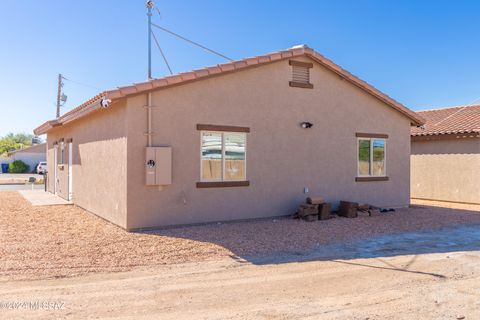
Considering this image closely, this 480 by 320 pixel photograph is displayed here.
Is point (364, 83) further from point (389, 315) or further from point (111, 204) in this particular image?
point (389, 315)

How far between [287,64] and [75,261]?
818 centimetres

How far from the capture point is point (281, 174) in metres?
12.1

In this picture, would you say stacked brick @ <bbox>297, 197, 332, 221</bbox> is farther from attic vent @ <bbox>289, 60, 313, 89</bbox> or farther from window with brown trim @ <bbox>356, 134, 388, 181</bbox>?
attic vent @ <bbox>289, 60, 313, 89</bbox>

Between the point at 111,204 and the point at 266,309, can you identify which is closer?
the point at 266,309

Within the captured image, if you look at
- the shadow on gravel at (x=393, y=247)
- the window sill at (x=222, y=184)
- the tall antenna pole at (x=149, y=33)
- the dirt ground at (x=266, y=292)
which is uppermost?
the tall antenna pole at (x=149, y=33)

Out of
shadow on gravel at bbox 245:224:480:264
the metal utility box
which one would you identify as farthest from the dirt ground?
the metal utility box

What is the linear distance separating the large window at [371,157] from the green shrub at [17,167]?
45636 millimetres

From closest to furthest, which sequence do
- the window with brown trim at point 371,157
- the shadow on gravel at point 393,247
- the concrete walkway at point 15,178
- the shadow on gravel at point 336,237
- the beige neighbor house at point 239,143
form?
1. the shadow on gravel at point 393,247
2. the shadow on gravel at point 336,237
3. the beige neighbor house at point 239,143
4. the window with brown trim at point 371,157
5. the concrete walkway at point 15,178

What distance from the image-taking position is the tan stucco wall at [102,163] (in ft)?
33.2

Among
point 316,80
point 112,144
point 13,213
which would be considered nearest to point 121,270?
point 112,144

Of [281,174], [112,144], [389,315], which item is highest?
[112,144]

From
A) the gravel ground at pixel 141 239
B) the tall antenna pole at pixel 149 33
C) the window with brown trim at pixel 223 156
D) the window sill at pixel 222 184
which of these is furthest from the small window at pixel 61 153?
the window sill at pixel 222 184

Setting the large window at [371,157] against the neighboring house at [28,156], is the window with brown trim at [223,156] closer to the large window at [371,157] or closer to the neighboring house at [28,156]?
the large window at [371,157]

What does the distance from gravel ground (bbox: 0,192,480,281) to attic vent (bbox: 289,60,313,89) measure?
415 centimetres
